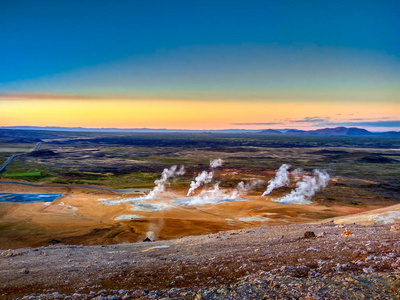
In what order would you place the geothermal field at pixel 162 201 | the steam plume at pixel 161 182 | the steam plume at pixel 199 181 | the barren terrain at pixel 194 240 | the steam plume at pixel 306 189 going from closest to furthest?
the barren terrain at pixel 194 240 < the geothermal field at pixel 162 201 < the steam plume at pixel 306 189 < the steam plume at pixel 161 182 < the steam plume at pixel 199 181

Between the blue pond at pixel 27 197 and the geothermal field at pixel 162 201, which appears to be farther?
the blue pond at pixel 27 197

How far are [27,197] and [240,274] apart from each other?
210ft

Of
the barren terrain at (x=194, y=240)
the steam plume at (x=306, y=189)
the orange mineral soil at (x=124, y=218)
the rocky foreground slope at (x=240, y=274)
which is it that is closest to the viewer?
the rocky foreground slope at (x=240, y=274)

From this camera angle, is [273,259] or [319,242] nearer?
[273,259]

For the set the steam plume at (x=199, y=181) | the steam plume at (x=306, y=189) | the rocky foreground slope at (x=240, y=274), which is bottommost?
the steam plume at (x=306, y=189)

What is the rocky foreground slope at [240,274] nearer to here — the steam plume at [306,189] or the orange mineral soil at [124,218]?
the orange mineral soil at [124,218]

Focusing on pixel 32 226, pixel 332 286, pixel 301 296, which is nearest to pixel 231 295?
pixel 301 296

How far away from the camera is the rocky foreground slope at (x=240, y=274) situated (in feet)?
34.2

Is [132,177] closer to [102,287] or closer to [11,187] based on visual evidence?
[11,187]

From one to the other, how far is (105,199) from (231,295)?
55345 millimetres

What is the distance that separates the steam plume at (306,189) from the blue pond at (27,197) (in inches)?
1943

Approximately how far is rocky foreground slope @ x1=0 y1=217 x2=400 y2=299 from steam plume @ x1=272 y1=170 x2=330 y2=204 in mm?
44108

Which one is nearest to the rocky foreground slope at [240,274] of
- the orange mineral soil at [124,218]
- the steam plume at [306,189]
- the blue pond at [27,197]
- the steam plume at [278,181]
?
the orange mineral soil at [124,218]

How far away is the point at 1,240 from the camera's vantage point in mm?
35719
